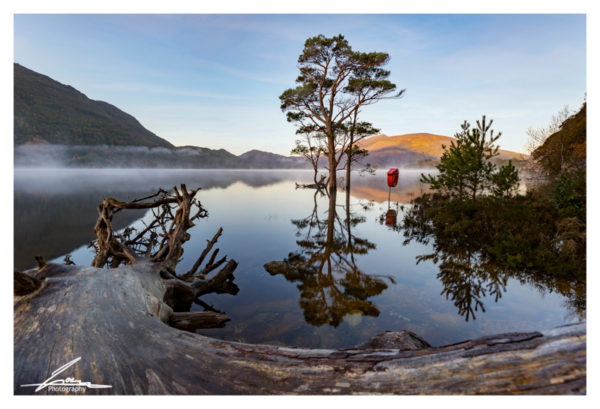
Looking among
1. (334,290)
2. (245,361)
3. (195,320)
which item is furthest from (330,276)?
(245,361)

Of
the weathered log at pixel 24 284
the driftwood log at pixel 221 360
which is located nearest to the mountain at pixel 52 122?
the weathered log at pixel 24 284

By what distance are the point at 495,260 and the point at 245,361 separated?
7.60m

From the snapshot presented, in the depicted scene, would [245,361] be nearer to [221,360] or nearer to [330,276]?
[221,360]

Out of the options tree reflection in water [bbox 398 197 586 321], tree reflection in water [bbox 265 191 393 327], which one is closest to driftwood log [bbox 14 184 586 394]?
tree reflection in water [bbox 265 191 393 327]

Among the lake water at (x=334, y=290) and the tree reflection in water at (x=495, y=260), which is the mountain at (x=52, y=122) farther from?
the tree reflection in water at (x=495, y=260)

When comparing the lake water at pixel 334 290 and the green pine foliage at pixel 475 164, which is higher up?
the green pine foliage at pixel 475 164

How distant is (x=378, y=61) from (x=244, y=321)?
79.4ft

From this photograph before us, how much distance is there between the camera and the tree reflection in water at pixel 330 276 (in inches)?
186

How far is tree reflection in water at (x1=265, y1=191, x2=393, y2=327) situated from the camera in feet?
15.5

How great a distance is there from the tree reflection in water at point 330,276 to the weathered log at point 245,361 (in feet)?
8.45

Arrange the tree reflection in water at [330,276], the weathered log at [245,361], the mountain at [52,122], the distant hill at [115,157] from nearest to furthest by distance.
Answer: the weathered log at [245,361] → the tree reflection in water at [330,276] → the distant hill at [115,157] → the mountain at [52,122]

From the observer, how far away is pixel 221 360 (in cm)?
198
